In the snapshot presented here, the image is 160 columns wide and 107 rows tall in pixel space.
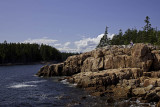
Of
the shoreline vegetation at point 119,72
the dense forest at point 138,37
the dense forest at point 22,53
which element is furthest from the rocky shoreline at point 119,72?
the dense forest at point 22,53

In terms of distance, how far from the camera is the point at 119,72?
47.3 m

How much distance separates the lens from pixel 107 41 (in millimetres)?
122812

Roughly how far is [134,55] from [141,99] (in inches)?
874

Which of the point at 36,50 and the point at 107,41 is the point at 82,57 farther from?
the point at 36,50

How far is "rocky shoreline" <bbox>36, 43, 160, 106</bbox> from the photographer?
119 ft

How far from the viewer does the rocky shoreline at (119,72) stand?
3635 centimetres

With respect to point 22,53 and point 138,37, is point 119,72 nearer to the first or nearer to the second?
point 138,37

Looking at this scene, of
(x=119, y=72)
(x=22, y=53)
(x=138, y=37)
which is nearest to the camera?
(x=119, y=72)

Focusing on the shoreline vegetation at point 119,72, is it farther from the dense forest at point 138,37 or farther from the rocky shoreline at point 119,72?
the dense forest at point 138,37

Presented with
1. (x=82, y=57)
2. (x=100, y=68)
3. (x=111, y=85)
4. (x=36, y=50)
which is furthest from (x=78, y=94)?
(x=36, y=50)

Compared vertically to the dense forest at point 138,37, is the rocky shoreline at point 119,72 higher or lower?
lower

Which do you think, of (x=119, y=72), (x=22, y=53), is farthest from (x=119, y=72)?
(x=22, y=53)

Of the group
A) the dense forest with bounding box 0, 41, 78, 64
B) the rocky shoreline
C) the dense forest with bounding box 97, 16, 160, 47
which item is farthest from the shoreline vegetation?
the dense forest with bounding box 0, 41, 78, 64

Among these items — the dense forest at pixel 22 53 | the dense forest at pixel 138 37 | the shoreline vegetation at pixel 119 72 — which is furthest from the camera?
the dense forest at pixel 22 53
